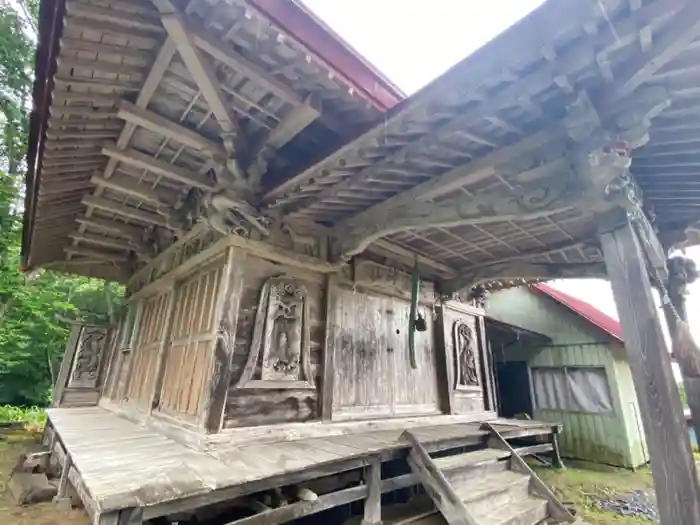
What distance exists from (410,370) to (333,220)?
8.23ft

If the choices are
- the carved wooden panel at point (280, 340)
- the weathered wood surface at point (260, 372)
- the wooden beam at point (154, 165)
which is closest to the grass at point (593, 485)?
the weathered wood surface at point (260, 372)

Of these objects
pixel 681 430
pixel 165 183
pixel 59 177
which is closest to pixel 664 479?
pixel 681 430

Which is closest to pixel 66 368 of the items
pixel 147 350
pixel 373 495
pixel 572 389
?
pixel 147 350

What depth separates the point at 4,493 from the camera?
4762mm

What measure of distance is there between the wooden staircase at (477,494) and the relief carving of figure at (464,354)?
2.01 meters

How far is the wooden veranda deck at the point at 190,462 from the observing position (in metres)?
2.13

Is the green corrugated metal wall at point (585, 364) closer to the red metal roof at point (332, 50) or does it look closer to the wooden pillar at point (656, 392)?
the wooden pillar at point (656, 392)

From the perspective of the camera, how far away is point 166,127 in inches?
125

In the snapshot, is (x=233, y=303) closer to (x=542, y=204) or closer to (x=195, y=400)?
(x=195, y=400)

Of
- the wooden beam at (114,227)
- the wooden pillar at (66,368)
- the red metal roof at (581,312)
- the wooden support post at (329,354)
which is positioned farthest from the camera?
the red metal roof at (581,312)

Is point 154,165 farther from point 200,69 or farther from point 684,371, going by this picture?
point 684,371

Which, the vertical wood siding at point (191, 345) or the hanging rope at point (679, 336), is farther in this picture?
the vertical wood siding at point (191, 345)

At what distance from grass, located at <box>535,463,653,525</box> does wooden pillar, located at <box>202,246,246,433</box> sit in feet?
15.2

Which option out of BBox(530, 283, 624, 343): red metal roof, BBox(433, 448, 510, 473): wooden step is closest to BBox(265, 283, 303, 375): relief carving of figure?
BBox(433, 448, 510, 473): wooden step
